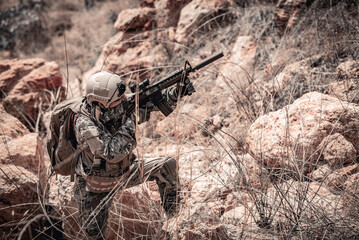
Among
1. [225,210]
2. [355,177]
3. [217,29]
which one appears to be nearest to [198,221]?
[225,210]

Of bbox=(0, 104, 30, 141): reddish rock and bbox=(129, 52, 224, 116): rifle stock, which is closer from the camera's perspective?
bbox=(129, 52, 224, 116): rifle stock

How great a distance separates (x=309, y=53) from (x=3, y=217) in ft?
12.8

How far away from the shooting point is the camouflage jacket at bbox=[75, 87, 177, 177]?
247cm

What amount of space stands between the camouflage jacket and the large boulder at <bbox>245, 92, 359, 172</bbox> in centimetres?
108

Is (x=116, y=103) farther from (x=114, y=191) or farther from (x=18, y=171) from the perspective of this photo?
(x=18, y=171)

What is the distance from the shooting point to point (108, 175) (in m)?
2.65

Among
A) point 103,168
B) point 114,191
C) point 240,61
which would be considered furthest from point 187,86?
point 240,61

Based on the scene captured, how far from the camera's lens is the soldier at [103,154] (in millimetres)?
2498

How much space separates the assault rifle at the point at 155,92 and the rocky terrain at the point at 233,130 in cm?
23

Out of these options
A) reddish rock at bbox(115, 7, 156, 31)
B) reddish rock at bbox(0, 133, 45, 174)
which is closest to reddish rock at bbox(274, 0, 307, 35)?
reddish rock at bbox(115, 7, 156, 31)

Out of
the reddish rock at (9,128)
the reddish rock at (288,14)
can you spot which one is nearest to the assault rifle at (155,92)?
the reddish rock at (9,128)

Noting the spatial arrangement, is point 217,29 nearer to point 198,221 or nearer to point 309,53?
point 309,53

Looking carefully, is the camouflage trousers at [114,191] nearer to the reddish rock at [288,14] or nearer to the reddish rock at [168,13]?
the reddish rock at [288,14]

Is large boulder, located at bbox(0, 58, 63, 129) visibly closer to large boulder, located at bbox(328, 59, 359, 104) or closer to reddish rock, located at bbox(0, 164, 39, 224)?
reddish rock, located at bbox(0, 164, 39, 224)
